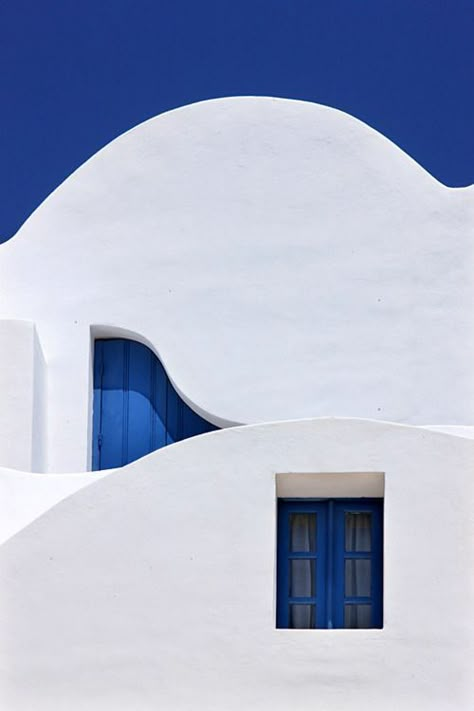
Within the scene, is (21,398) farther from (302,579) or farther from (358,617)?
(358,617)

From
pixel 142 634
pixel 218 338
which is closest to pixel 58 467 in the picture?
pixel 218 338

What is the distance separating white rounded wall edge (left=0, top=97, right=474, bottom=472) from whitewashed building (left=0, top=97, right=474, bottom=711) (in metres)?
0.02

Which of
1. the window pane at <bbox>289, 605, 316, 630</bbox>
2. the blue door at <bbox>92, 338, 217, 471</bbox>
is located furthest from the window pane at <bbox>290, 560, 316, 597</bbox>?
the blue door at <bbox>92, 338, 217, 471</bbox>

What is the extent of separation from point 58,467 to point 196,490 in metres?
2.98

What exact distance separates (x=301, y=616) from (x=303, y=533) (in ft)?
2.43

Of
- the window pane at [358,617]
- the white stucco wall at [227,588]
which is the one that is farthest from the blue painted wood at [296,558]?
the white stucco wall at [227,588]

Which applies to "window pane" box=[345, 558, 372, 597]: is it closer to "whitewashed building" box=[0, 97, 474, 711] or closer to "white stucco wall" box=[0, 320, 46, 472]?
"whitewashed building" box=[0, 97, 474, 711]

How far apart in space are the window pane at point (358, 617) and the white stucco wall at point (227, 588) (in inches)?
34.0

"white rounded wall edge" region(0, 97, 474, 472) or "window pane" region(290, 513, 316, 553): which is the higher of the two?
"white rounded wall edge" region(0, 97, 474, 472)

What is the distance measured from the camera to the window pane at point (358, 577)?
15.6 meters

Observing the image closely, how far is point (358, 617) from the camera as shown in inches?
610

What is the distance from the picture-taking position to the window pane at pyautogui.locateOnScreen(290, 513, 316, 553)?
15.7m

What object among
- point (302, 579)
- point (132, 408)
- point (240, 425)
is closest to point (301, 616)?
point (302, 579)

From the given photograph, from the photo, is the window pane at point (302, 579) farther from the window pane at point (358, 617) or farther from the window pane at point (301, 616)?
the window pane at point (358, 617)
